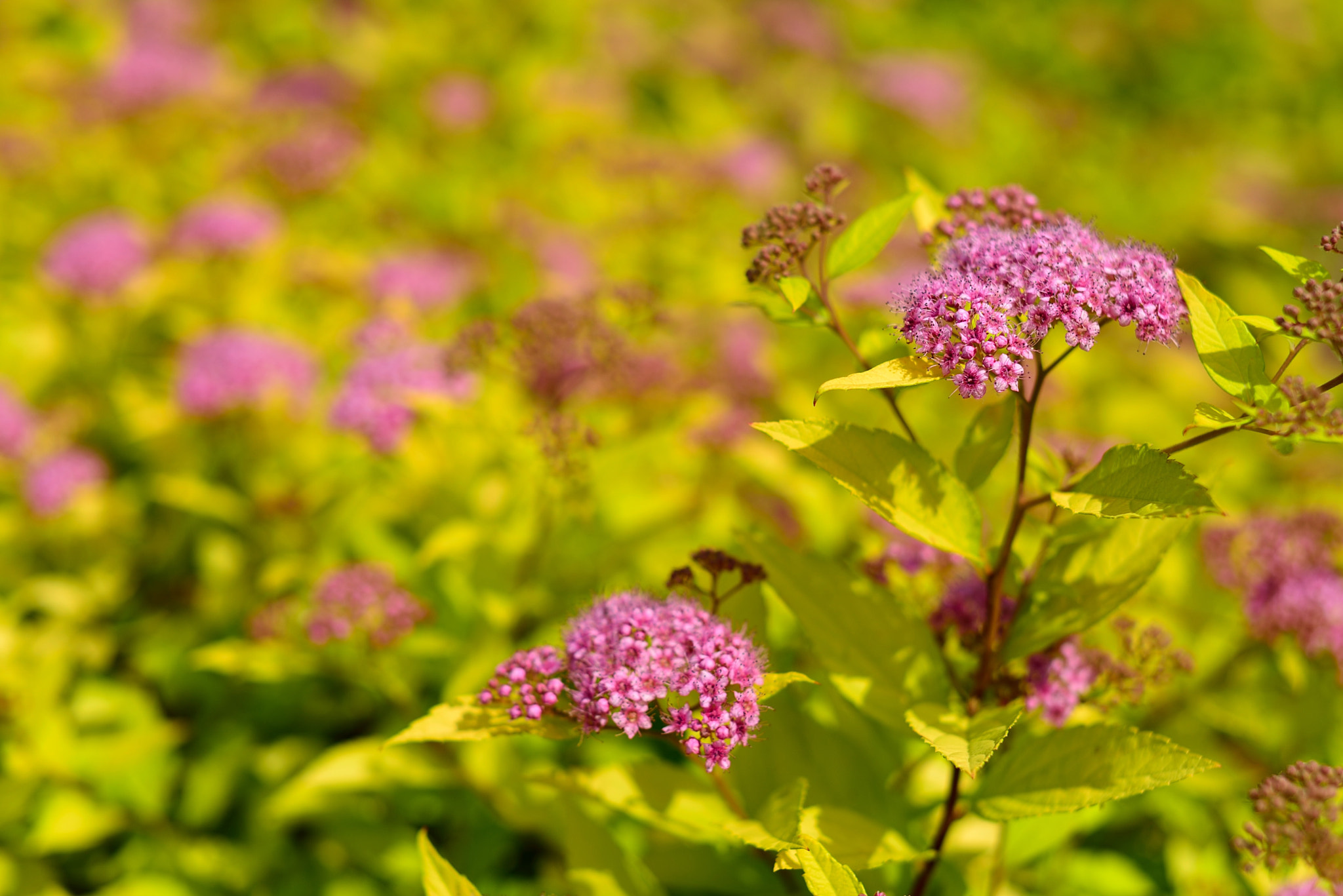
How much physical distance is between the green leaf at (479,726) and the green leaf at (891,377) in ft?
2.05

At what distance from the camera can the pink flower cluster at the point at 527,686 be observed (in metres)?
1.35

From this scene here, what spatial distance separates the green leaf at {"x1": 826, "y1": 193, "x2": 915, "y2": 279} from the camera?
1453 millimetres

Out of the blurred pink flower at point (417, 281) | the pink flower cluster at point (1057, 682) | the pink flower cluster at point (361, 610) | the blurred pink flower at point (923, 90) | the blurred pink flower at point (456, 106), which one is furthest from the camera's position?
the blurred pink flower at point (923, 90)

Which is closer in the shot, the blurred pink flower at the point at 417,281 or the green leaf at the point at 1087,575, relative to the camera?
the green leaf at the point at 1087,575

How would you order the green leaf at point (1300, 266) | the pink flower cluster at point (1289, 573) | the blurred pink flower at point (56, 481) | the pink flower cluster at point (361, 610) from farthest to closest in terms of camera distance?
the blurred pink flower at point (56, 481) < the pink flower cluster at point (361, 610) < the pink flower cluster at point (1289, 573) < the green leaf at point (1300, 266)

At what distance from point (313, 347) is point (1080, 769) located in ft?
10.4

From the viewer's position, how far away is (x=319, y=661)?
97.9 inches

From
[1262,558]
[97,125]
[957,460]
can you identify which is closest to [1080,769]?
[957,460]

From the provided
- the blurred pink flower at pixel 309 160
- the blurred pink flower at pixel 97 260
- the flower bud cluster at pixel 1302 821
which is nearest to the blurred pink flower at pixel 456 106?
the blurred pink flower at pixel 309 160

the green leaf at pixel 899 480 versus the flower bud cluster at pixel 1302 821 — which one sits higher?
the green leaf at pixel 899 480

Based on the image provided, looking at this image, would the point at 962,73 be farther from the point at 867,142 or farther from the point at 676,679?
the point at 676,679

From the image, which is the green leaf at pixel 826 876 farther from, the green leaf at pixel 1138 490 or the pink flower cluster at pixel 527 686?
the green leaf at pixel 1138 490

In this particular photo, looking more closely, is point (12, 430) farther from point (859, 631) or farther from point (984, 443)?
point (984, 443)

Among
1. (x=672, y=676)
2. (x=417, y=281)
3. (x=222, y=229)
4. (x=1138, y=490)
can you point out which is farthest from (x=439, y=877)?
(x=222, y=229)
